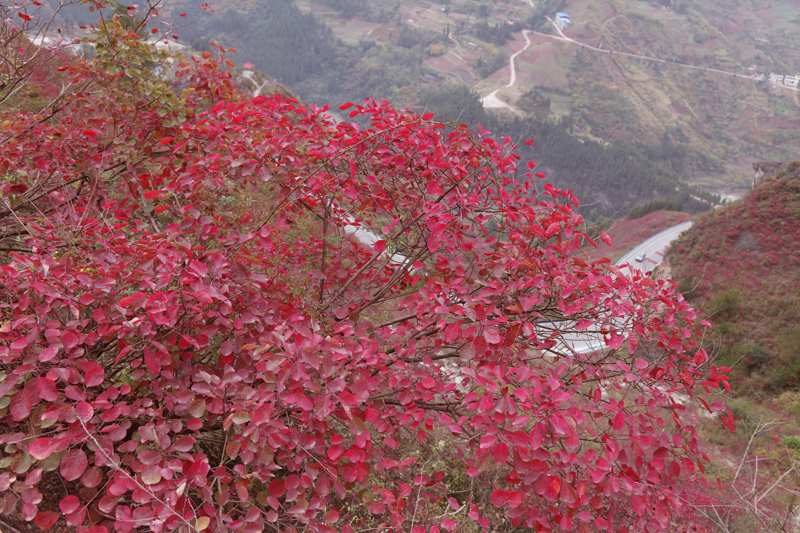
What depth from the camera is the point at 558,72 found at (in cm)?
10519

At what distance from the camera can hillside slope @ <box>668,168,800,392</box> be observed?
16906mm

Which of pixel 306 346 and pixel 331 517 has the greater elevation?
pixel 306 346

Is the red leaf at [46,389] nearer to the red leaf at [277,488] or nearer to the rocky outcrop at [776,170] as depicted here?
the red leaf at [277,488]

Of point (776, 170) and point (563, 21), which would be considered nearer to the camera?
point (776, 170)

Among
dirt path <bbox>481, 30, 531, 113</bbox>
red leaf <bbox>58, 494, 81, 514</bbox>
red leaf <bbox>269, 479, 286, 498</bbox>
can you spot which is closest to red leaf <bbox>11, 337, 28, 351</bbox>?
red leaf <bbox>58, 494, 81, 514</bbox>

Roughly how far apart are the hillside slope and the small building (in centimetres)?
11758

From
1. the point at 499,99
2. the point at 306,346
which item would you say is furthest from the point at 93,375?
the point at 499,99

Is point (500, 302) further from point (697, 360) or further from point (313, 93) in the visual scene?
point (313, 93)

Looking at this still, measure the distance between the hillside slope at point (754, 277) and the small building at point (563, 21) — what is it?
386ft

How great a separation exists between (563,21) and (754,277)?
420 feet

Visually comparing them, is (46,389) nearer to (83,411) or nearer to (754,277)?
(83,411)

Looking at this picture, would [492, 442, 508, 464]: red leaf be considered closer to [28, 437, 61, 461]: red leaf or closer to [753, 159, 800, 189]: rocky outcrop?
[28, 437, 61, 461]: red leaf

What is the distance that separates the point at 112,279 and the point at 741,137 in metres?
135

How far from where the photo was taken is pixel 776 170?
36.9 m
